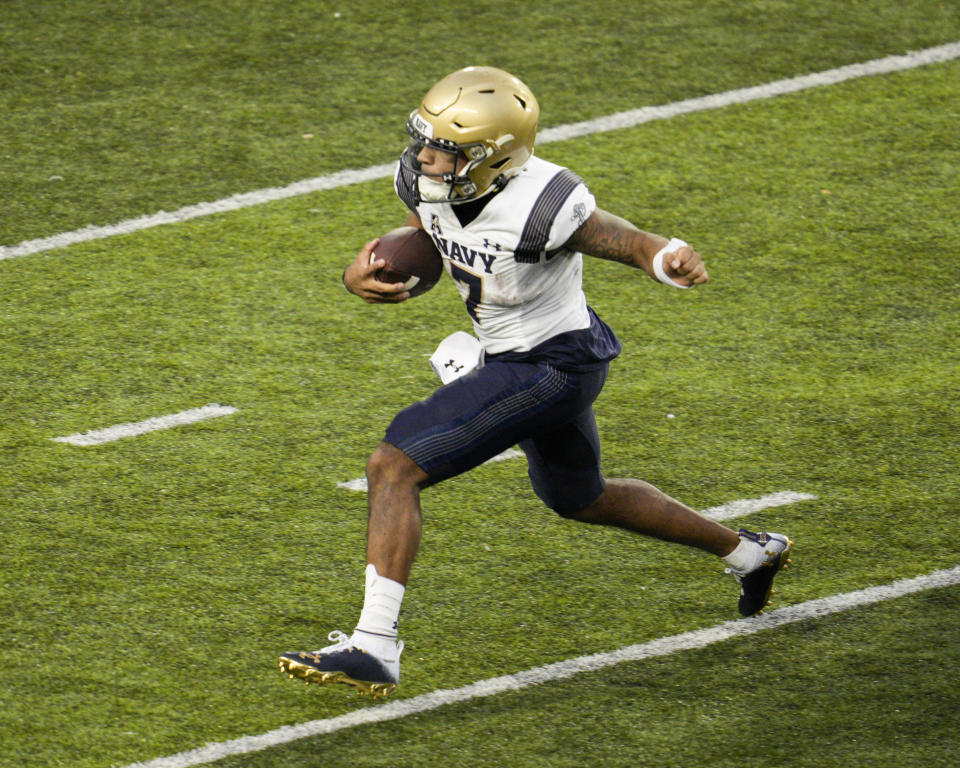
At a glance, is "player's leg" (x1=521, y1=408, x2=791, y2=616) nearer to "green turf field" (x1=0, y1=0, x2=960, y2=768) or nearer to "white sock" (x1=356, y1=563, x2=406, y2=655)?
"green turf field" (x1=0, y1=0, x2=960, y2=768)

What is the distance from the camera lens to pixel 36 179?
752 cm

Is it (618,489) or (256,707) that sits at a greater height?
(618,489)

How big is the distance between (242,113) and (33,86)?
114cm

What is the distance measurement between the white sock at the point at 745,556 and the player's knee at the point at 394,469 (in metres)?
1.10

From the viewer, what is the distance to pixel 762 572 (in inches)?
191

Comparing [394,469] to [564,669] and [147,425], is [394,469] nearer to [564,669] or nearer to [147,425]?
[564,669]

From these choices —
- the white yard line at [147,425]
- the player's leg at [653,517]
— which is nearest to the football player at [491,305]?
the player's leg at [653,517]

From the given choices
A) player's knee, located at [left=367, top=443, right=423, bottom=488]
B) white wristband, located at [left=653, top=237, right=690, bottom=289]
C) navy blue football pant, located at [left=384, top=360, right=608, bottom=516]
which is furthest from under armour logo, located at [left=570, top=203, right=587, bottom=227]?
player's knee, located at [left=367, top=443, right=423, bottom=488]

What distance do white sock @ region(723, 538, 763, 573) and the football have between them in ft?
3.95

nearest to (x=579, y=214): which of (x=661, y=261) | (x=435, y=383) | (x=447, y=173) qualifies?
(x=661, y=261)

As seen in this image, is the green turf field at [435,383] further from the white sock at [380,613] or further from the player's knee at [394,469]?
the player's knee at [394,469]

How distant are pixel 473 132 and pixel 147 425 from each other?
213 cm

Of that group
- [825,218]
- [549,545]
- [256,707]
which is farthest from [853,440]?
[256,707]

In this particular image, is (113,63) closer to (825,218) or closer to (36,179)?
(36,179)
